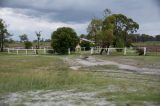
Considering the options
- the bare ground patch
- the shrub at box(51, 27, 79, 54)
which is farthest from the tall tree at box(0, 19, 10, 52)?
the bare ground patch

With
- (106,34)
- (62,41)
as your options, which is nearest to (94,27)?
(106,34)

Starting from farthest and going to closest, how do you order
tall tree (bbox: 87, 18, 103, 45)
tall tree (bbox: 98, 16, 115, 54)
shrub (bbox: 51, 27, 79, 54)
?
tall tree (bbox: 87, 18, 103, 45) → shrub (bbox: 51, 27, 79, 54) → tall tree (bbox: 98, 16, 115, 54)

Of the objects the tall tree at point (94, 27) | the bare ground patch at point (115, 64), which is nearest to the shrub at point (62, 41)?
the tall tree at point (94, 27)

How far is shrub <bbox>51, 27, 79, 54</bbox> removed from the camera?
47.2 metres

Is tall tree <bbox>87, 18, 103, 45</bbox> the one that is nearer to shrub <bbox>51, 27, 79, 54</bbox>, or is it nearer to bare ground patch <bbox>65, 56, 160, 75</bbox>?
shrub <bbox>51, 27, 79, 54</bbox>

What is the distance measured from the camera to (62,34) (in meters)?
47.4

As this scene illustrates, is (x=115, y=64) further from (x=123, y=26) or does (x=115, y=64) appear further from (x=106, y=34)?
(x=123, y=26)

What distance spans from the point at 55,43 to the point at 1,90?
36.5 metres

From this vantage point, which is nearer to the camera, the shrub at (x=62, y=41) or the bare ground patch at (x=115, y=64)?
the bare ground patch at (x=115, y=64)

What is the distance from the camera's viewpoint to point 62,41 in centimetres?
4725

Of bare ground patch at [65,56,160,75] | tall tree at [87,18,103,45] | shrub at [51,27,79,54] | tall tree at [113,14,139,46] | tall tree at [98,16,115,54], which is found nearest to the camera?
bare ground patch at [65,56,160,75]

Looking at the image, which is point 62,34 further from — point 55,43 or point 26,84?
point 26,84

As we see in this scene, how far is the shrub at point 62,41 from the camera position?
47156 mm

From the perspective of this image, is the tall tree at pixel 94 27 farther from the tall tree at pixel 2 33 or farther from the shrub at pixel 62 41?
the tall tree at pixel 2 33
